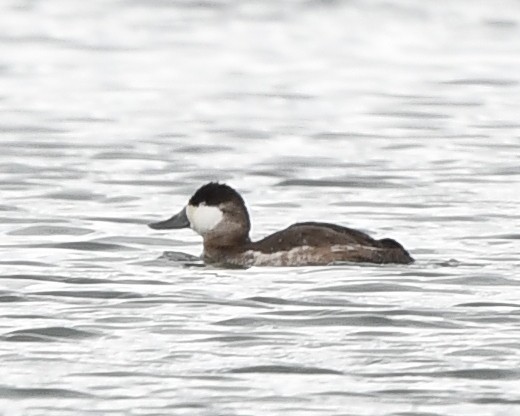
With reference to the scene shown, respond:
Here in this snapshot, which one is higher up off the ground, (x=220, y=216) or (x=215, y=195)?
(x=215, y=195)

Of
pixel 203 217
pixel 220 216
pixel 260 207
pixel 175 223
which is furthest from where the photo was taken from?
pixel 260 207

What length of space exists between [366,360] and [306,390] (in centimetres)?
59

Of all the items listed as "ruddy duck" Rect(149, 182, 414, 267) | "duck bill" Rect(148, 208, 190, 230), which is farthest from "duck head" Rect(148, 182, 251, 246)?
"duck bill" Rect(148, 208, 190, 230)

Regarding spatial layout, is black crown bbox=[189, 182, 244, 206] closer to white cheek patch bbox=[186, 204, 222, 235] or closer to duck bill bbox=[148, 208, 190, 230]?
white cheek patch bbox=[186, 204, 222, 235]

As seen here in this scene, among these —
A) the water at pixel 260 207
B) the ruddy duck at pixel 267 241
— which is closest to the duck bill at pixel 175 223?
the ruddy duck at pixel 267 241

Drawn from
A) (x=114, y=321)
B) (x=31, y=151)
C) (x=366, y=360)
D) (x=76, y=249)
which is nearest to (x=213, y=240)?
(x=76, y=249)

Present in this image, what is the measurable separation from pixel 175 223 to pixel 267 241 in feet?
2.91

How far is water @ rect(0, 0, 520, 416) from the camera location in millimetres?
9422

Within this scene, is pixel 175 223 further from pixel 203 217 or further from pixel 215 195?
pixel 215 195

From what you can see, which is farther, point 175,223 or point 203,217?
point 175,223

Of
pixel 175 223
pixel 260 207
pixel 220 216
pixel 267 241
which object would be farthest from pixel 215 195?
pixel 260 207

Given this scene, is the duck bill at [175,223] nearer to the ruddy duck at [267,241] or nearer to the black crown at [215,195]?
the ruddy duck at [267,241]

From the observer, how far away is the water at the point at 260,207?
30.9 ft

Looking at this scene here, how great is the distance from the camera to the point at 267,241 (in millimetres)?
12414
